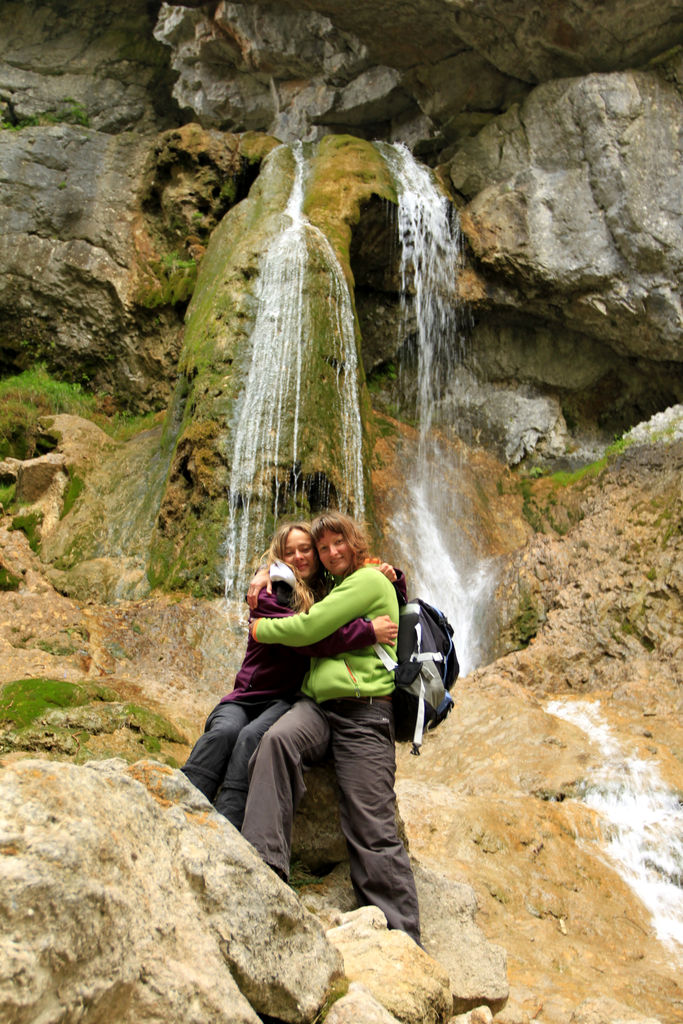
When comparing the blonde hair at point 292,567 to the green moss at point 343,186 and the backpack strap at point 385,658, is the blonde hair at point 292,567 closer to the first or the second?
the backpack strap at point 385,658

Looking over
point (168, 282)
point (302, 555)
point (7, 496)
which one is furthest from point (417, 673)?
point (168, 282)

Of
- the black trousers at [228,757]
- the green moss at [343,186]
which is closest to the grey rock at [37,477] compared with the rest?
the green moss at [343,186]

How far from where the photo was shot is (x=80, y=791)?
1.59 meters

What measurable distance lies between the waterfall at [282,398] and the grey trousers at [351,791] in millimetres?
5049

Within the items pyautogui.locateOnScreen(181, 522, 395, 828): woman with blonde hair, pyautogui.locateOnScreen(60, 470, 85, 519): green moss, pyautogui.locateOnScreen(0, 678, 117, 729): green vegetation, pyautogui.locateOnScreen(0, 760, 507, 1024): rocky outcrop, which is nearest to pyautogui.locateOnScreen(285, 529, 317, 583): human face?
pyautogui.locateOnScreen(181, 522, 395, 828): woman with blonde hair

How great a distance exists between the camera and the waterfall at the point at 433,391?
31.5 feet

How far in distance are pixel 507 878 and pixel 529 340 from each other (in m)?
11.0

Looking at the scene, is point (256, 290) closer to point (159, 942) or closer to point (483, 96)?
point (483, 96)

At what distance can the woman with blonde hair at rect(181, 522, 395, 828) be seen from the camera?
2.87 m

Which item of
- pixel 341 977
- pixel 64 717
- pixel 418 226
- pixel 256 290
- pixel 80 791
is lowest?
pixel 341 977

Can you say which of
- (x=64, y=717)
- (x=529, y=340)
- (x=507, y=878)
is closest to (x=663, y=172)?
(x=529, y=340)

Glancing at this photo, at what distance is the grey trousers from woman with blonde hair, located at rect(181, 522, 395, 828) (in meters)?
0.18

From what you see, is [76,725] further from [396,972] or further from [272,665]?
[396,972]

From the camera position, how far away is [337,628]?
2.97 meters
